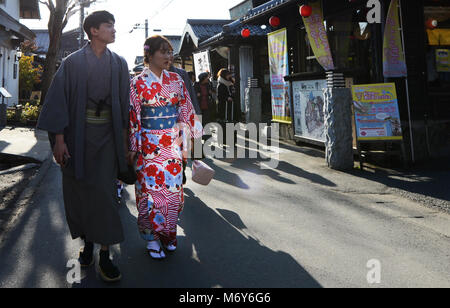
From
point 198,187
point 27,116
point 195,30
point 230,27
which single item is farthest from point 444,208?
point 195,30

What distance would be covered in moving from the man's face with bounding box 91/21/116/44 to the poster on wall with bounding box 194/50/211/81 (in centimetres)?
1637

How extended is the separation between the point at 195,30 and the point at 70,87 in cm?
1959

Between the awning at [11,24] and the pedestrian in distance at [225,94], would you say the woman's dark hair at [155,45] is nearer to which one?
the pedestrian in distance at [225,94]

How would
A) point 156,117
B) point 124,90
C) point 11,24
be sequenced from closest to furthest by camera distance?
point 124,90 < point 156,117 < point 11,24

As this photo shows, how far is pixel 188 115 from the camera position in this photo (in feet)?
14.6

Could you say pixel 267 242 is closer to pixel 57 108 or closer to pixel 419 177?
pixel 57 108

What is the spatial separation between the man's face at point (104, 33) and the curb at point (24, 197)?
2.33 metres

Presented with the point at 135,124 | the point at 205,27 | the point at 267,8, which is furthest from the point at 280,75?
the point at 205,27

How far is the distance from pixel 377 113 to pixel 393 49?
1.44 m

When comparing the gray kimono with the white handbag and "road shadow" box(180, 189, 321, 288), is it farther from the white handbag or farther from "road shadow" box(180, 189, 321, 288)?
the white handbag

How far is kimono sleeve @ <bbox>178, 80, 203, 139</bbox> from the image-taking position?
4.39 m

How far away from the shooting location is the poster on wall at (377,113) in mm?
8438

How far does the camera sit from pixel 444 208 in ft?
19.2
